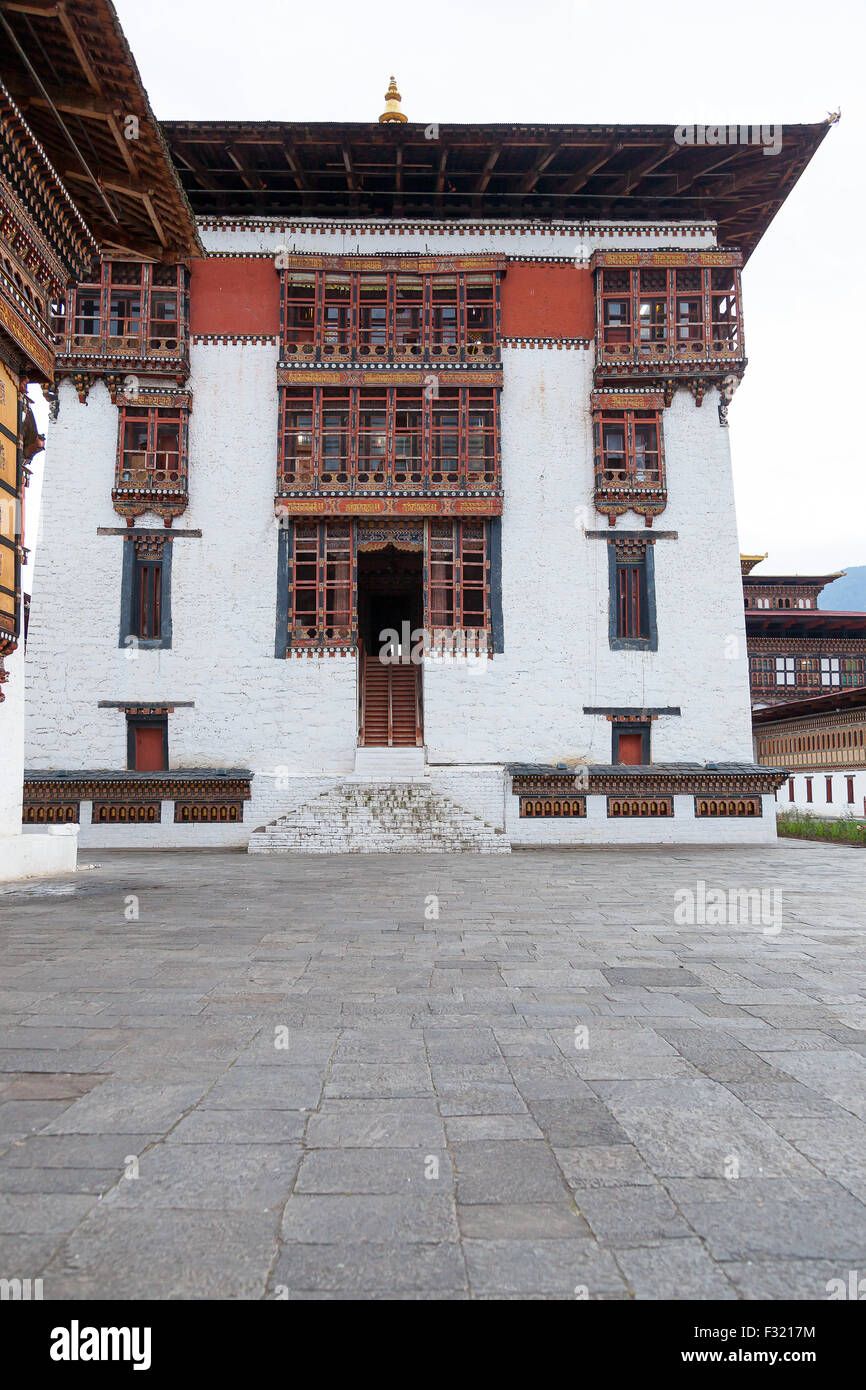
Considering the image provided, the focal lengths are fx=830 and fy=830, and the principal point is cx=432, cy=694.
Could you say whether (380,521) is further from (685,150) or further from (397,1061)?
(397,1061)

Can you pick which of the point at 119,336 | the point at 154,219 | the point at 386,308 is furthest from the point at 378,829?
the point at 119,336

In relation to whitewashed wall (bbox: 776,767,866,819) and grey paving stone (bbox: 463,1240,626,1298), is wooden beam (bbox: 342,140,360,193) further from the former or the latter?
grey paving stone (bbox: 463,1240,626,1298)

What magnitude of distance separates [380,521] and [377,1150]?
2031 centimetres

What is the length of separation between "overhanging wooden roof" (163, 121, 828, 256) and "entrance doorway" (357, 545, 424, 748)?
9713mm

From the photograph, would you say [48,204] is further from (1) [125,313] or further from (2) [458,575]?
(2) [458,575]

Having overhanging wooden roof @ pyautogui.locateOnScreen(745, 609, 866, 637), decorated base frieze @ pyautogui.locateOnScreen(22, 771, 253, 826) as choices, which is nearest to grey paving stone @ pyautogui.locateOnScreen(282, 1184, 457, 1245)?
decorated base frieze @ pyautogui.locateOnScreen(22, 771, 253, 826)

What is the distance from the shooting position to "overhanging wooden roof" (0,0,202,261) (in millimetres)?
8664

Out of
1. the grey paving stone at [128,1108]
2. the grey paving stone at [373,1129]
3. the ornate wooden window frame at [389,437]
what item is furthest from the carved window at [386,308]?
the grey paving stone at [373,1129]

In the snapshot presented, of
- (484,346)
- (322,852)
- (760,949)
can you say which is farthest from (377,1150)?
(484,346)

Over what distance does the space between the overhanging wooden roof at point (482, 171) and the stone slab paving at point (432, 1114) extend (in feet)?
70.2

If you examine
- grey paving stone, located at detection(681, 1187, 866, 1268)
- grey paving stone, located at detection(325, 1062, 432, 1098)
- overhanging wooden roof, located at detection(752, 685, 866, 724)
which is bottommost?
grey paving stone, located at detection(325, 1062, 432, 1098)

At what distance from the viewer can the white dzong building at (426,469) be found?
21.4m

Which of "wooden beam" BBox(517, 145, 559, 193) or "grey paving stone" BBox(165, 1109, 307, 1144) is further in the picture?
"wooden beam" BBox(517, 145, 559, 193)

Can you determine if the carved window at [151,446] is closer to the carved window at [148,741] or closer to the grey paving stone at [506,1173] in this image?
the carved window at [148,741]
